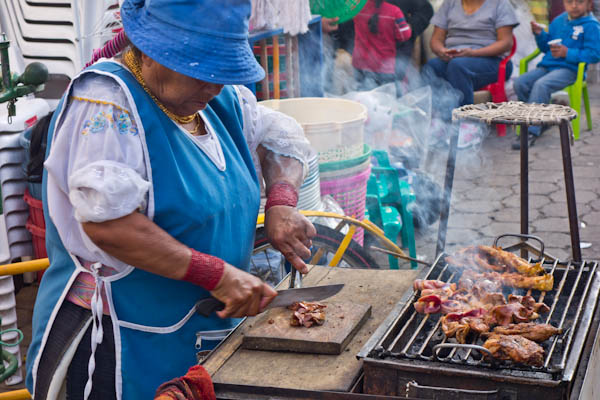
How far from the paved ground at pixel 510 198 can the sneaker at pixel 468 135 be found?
0.12 metres

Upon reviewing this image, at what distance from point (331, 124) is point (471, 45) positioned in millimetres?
4620

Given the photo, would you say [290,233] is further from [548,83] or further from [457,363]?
[548,83]

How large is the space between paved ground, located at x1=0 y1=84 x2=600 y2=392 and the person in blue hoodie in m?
0.52

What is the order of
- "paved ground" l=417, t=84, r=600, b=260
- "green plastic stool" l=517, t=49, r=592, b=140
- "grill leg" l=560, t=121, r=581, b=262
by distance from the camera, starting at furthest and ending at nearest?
"green plastic stool" l=517, t=49, r=592, b=140
"paved ground" l=417, t=84, r=600, b=260
"grill leg" l=560, t=121, r=581, b=262

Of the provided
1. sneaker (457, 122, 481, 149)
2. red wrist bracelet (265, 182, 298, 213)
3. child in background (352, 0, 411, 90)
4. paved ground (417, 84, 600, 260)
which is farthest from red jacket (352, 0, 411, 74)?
red wrist bracelet (265, 182, 298, 213)

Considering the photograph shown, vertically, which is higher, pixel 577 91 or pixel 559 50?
pixel 559 50

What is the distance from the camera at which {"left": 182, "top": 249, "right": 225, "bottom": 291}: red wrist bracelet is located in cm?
215

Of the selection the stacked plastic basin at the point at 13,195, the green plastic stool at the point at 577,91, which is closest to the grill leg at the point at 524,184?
the stacked plastic basin at the point at 13,195

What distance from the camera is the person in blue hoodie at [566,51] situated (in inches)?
350

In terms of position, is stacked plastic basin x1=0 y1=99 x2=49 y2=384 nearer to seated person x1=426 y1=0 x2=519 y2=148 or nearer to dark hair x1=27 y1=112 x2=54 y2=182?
dark hair x1=27 y1=112 x2=54 y2=182

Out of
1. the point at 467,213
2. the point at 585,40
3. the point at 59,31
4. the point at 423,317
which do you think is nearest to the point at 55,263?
the point at 423,317

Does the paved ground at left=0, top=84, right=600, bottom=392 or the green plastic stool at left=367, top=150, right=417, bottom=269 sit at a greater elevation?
the green plastic stool at left=367, top=150, right=417, bottom=269

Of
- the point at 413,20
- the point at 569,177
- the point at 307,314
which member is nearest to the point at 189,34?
the point at 307,314

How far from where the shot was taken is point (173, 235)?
7.43ft
